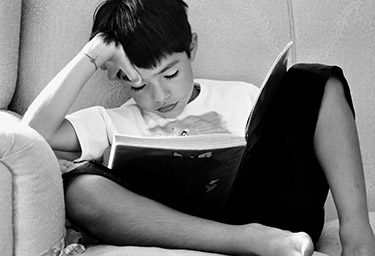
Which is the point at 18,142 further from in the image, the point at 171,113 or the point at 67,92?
the point at 171,113

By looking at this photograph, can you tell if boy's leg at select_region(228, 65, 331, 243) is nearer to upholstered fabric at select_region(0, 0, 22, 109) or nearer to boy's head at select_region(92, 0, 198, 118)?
boy's head at select_region(92, 0, 198, 118)

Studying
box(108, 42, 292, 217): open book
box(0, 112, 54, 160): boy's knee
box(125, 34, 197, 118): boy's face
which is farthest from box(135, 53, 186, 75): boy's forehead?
box(0, 112, 54, 160): boy's knee

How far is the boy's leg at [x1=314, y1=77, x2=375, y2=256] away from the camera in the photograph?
1304 millimetres

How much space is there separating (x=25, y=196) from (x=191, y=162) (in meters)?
0.28

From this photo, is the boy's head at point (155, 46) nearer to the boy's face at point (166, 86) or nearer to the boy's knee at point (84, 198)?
the boy's face at point (166, 86)

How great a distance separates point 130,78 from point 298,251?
19.9 inches

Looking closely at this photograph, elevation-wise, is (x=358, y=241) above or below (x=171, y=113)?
below

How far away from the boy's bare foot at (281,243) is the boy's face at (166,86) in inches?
14.1

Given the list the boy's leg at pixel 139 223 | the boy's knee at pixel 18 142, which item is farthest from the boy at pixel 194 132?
the boy's knee at pixel 18 142

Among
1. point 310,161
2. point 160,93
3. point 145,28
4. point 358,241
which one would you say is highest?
point 145,28

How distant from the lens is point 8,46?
5.14 feet

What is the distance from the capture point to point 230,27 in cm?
165

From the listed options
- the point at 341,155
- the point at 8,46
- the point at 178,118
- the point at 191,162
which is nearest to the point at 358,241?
the point at 341,155

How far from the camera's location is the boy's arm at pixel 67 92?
1387 millimetres
